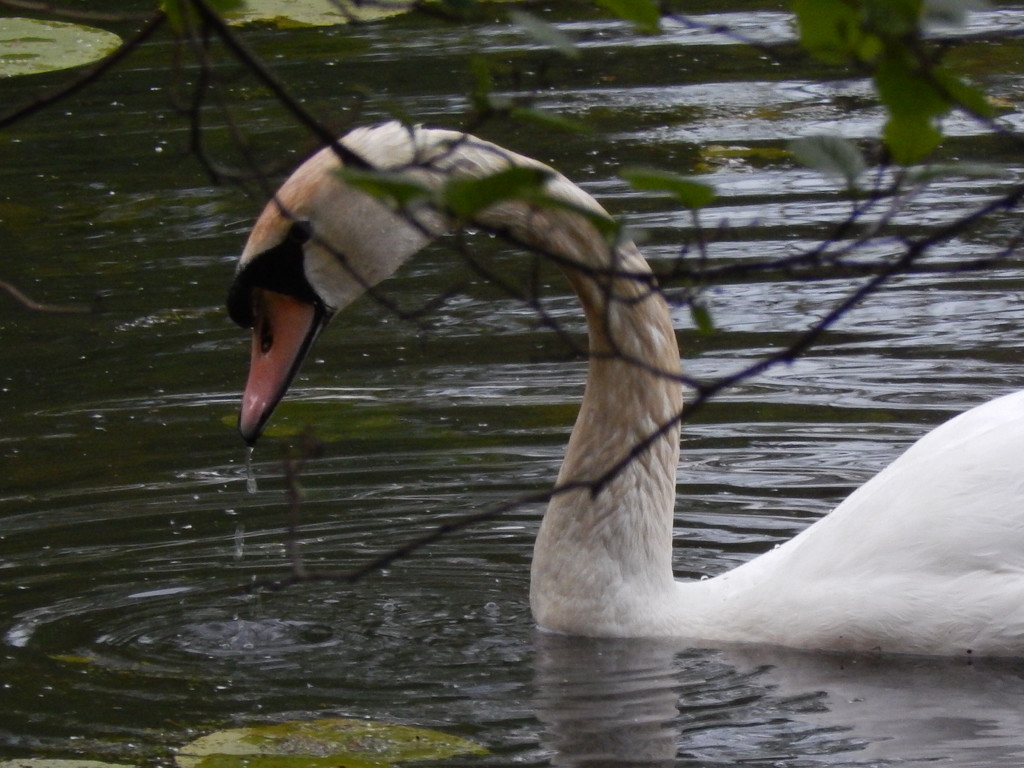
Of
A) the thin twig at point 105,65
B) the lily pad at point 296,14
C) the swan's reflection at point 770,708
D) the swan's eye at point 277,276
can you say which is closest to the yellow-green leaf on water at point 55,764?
the swan's reflection at point 770,708

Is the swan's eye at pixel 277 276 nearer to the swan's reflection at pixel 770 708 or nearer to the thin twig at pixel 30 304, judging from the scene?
the swan's reflection at pixel 770 708

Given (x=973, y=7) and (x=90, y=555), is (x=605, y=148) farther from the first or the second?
(x=973, y=7)

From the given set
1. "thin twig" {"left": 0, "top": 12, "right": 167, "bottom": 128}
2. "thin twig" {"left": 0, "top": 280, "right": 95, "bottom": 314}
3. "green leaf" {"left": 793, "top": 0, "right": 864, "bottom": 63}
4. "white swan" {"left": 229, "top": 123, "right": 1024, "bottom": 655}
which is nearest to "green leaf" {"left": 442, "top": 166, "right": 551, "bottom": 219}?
"green leaf" {"left": 793, "top": 0, "right": 864, "bottom": 63}

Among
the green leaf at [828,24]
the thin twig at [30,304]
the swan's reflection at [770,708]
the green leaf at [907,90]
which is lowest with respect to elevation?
the swan's reflection at [770,708]

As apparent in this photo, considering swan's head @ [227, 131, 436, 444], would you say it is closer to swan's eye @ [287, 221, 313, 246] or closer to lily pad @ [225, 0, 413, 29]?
swan's eye @ [287, 221, 313, 246]

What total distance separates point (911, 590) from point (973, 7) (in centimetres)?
260

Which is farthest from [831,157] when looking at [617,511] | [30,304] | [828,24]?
[617,511]

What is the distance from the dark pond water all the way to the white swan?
91 millimetres

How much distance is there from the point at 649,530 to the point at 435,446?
57.4 inches

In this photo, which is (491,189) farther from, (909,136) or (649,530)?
(649,530)

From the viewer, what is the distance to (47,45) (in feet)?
35.5

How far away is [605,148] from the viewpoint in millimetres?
8805

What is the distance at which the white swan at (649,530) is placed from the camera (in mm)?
3902

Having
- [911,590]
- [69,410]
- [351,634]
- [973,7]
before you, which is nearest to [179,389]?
[69,410]
